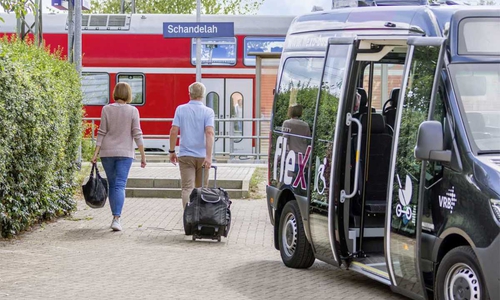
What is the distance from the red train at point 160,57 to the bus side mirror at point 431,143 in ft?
65.8

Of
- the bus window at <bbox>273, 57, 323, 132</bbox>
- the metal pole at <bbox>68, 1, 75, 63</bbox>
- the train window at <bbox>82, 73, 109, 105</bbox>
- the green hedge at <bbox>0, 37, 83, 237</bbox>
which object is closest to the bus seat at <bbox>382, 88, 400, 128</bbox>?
the bus window at <bbox>273, 57, 323, 132</bbox>

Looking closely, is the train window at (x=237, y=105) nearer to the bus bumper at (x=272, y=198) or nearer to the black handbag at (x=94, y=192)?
the black handbag at (x=94, y=192)

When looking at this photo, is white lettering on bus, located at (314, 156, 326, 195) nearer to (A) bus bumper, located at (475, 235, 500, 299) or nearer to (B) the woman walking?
(A) bus bumper, located at (475, 235, 500, 299)

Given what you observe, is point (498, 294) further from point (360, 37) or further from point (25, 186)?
Result: point (25, 186)

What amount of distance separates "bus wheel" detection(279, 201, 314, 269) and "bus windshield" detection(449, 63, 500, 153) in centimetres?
297

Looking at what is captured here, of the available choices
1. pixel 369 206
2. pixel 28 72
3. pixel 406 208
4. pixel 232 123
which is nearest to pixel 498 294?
pixel 406 208

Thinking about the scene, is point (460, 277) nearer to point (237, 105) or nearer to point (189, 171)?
point (189, 171)

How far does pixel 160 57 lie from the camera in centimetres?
2770

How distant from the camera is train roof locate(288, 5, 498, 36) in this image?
7.89 metres

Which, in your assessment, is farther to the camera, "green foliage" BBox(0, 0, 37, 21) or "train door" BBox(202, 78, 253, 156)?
"train door" BBox(202, 78, 253, 156)

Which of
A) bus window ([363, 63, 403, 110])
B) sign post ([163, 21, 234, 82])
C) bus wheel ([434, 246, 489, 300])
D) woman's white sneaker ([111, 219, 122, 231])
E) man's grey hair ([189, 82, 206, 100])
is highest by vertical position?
sign post ([163, 21, 234, 82])

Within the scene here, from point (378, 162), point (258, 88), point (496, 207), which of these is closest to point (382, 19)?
point (378, 162)

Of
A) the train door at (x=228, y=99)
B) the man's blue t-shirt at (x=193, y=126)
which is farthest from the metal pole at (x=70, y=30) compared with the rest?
the train door at (x=228, y=99)

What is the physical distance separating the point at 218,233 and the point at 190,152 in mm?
1137
